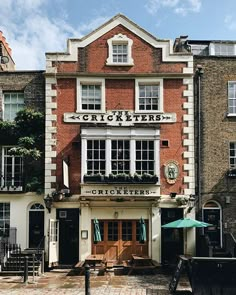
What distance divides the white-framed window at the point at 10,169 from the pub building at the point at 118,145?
158 cm

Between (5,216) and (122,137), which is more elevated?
(122,137)

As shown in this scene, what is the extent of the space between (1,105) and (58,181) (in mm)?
4899

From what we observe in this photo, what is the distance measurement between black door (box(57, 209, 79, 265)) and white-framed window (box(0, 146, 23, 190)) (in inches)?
106

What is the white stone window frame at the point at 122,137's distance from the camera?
22297mm

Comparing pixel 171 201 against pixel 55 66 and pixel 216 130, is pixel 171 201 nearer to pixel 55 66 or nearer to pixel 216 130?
pixel 216 130

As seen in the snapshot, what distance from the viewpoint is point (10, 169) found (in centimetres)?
2319

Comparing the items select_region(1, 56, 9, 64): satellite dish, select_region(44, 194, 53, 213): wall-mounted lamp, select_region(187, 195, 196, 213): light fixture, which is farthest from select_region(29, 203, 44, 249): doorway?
select_region(1, 56, 9, 64): satellite dish

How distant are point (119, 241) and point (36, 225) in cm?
414

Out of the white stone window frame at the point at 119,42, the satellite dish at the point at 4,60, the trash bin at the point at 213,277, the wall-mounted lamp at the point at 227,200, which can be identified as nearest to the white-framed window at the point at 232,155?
the wall-mounted lamp at the point at 227,200

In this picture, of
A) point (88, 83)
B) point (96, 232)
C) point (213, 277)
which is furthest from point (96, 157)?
point (213, 277)

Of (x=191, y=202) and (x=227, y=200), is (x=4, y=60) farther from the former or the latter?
(x=227, y=200)

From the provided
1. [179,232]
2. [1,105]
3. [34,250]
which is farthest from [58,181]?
[179,232]

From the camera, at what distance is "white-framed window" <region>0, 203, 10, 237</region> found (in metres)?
22.4

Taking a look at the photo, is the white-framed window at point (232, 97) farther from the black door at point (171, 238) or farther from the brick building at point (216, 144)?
the black door at point (171, 238)
